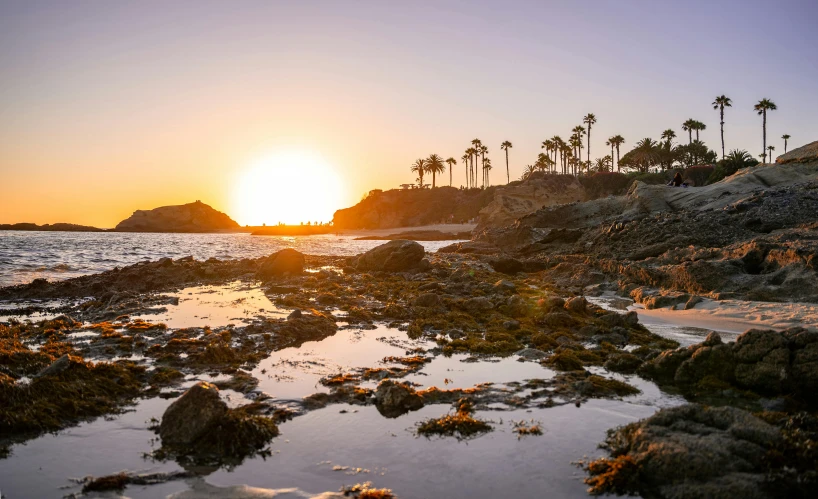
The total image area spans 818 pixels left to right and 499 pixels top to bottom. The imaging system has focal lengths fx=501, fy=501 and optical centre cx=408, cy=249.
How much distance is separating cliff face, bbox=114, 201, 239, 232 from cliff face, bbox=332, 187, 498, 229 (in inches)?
2636

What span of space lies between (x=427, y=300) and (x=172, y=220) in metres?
175

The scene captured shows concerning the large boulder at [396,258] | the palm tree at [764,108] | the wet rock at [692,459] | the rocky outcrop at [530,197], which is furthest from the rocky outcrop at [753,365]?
the palm tree at [764,108]

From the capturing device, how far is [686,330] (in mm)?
11891

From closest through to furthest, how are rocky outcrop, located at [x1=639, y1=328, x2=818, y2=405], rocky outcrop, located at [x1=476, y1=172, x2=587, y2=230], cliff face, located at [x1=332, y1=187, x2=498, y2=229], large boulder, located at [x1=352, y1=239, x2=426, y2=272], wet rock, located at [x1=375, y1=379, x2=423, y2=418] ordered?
1. wet rock, located at [x1=375, y1=379, x2=423, y2=418]
2. rocky outcrop, located at [x1=639, y1=328, x2=818, y2=405]
3. large boulder, located at [x1=352, y1=239, x2=426, y2=272]
4. rocky outcrop, located at [x1=476, y1=172, x2=587, y2=230]
5. cliff face, located at [x1=332, y1=187, x2=498, y2=229]

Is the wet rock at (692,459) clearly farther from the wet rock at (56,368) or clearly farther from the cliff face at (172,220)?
the cliff face at (172,220)

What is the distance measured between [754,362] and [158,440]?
8629 millimetres

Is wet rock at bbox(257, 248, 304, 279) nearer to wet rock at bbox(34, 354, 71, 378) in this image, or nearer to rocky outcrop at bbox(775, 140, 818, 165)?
wet rock at bbox(34, 354, 71, 378)

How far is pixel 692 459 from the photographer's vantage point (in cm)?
500

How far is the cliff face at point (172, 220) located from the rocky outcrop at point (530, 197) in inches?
4777

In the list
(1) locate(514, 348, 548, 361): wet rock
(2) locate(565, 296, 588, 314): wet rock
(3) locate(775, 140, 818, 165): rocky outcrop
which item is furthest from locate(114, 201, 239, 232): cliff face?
(1) locate(514, 348, 548, 361): wet rock

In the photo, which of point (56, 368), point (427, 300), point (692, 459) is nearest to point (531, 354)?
point (692, 459)

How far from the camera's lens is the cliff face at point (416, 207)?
364ft

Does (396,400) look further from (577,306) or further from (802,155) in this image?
(802,155)

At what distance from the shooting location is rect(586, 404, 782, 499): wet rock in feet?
15.4
